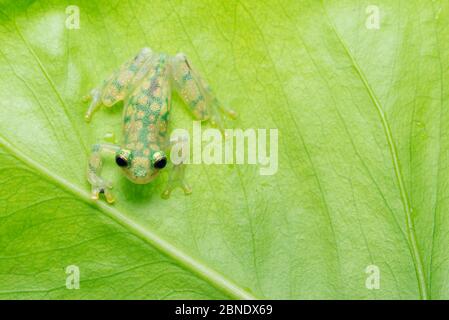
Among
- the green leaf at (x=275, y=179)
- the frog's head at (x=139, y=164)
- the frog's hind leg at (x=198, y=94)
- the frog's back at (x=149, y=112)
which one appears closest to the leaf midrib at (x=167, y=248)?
the green leaf at (x=275, y=179)

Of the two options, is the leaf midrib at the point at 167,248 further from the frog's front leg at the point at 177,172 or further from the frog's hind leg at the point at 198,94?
the frog's hind leg at the point at 198,94

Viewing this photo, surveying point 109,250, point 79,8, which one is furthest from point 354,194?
point 79,8

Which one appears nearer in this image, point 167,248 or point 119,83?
point 167,248

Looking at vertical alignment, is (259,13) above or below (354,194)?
above

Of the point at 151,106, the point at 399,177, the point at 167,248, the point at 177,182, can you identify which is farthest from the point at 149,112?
the point at 399,177

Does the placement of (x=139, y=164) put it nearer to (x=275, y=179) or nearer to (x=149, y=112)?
(x=149, y=112)
